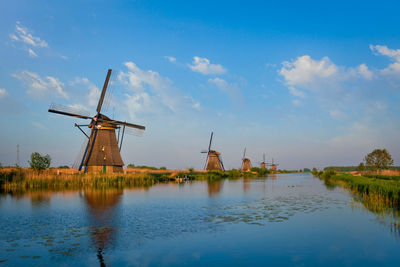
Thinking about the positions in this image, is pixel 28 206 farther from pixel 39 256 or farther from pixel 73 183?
pixel 73 183

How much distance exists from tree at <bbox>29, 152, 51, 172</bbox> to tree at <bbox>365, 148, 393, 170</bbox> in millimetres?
51865

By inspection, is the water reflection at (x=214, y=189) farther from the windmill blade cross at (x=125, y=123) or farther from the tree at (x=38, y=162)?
the tree at (x=38, y=162)

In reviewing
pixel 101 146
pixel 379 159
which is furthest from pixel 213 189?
pixel 379 159

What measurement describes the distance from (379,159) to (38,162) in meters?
53.5

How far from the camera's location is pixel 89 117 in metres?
34.8

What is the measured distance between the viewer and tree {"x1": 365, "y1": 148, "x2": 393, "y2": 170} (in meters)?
51.1

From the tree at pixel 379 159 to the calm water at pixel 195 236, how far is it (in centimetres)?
4275

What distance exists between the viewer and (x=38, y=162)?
33250 millimetres

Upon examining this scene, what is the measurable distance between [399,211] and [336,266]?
29.9 feet

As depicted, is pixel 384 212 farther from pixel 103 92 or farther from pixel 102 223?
pixel 103 92

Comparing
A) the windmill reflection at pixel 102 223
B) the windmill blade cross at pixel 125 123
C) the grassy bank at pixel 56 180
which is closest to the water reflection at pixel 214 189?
the grassy bank at pixel 56 180

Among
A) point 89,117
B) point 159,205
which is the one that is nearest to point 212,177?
point 89,117

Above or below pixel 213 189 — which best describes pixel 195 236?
above

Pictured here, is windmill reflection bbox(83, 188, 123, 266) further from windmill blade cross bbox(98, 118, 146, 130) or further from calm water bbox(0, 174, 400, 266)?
windmill blade cross bbox(98, 118, 146, 130)
